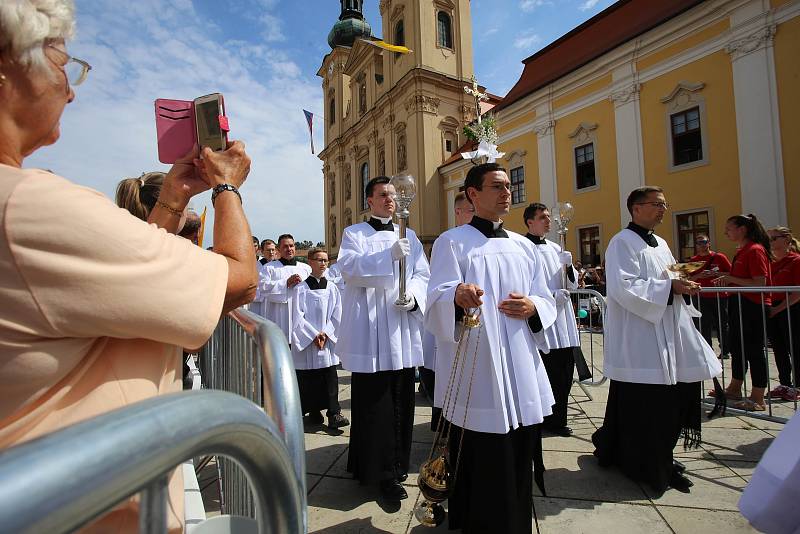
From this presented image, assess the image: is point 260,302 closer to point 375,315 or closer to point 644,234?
point 375,315

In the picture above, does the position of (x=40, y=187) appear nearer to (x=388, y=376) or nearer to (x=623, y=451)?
(x=388, y=376)

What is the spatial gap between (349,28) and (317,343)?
46860 millimetres

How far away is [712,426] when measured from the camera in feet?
15.0

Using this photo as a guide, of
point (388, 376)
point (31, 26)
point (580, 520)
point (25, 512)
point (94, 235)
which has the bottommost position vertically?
point (580, 520)

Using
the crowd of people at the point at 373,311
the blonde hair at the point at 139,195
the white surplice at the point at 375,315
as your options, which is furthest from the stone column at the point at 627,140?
the blonde hair at the point at 139,195

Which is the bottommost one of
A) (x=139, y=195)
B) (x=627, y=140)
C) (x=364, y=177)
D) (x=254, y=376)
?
(x=254, y=376)

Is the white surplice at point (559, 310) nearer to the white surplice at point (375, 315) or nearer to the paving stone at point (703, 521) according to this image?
the white surplice at point (375, 315)

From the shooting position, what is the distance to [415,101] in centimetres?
2728

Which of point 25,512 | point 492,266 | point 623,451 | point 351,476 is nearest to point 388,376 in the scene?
point 351,476

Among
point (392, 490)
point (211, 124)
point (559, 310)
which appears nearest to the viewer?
point (211, 124)

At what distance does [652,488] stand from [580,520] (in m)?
0.80

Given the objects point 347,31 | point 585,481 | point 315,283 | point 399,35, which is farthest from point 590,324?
point 347,31

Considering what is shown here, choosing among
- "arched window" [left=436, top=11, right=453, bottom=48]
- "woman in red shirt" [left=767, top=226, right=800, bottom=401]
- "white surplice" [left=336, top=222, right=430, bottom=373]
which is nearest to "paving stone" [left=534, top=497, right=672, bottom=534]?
"white surplice" [left=336, top=222, right=430, bottom=373]

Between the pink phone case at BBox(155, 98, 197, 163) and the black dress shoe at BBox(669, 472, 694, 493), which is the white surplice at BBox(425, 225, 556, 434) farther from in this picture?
the pink phone case at BBox(155, 98, 197, 163)
